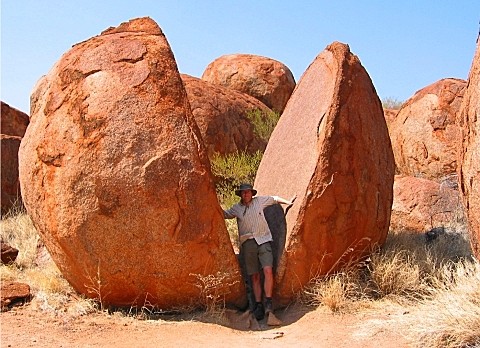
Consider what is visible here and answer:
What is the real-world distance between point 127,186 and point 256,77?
9089 mm

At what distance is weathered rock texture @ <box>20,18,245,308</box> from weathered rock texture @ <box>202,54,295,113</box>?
8.17 meters

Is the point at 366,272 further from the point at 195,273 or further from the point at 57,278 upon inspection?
the point at 57,278

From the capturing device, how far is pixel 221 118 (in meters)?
10.7

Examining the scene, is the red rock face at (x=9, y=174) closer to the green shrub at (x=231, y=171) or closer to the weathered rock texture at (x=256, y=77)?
the green shrub at (x=231, y=171)

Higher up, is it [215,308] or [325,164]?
[325,164]

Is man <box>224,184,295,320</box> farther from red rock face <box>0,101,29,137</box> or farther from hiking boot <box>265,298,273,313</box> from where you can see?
red rock face <box>0,101,29,137</box>

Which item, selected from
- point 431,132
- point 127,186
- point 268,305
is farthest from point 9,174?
point 431,132

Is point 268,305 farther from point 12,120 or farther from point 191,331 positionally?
point 12,120

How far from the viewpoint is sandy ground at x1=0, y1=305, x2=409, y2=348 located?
16.3ft

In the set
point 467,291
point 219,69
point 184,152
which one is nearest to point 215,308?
point 184,152

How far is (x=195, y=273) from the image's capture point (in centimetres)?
559

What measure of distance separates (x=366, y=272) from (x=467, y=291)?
1802 mm

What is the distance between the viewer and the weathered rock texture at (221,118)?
34.2ft

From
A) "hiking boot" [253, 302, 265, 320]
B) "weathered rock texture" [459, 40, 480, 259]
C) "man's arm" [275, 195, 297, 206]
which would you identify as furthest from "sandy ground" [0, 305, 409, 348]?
"weathered rock texture" [459, 40, 480, 259]
